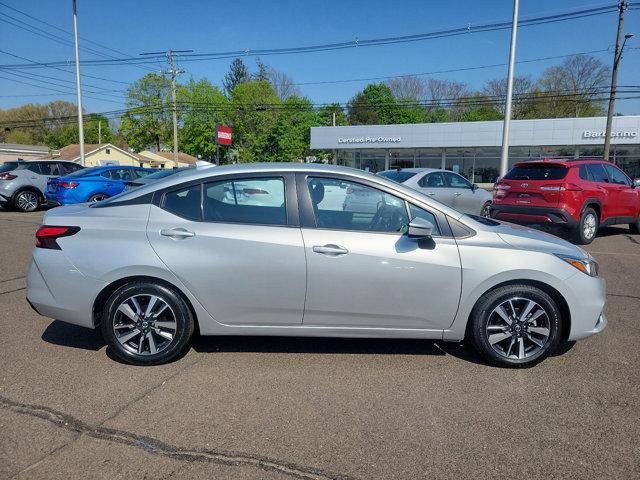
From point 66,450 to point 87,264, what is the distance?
143cm

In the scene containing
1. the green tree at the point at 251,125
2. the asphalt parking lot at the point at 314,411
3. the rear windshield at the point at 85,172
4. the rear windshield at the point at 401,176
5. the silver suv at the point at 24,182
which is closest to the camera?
the asphalt parking lot at the point at 314,411

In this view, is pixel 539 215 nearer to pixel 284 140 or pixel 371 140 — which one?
pixel 371 140

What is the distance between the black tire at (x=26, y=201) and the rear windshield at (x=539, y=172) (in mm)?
14074

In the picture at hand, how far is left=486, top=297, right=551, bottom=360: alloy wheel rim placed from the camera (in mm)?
3619

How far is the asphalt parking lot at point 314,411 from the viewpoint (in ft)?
8.22

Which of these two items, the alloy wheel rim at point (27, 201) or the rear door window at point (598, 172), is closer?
the rear door window at point (598, 172)

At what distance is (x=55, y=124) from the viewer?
84.4 meters

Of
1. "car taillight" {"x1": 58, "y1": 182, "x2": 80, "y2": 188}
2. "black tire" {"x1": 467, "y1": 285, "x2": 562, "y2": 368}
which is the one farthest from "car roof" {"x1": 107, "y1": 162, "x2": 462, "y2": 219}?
"car taillight" {"x1": 58, "y1": 182, "x2": 80, "y2": 188}

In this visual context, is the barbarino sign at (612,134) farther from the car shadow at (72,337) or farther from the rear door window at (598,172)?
the car shadow at (72,337)

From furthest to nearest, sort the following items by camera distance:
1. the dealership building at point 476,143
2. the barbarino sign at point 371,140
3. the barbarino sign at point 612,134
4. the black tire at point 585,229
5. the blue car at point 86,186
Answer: the barbarino sign at point 371,140, the dealership building at point 476,143, the barbarino sign at point 612,134, the blue car at point 86,186, the black tire at point 585,229

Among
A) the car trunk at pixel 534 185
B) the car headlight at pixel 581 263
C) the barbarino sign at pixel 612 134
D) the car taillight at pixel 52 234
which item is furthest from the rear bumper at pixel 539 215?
the barbarino sign at pixel 612 134

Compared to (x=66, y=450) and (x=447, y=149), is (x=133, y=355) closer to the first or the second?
(x=66, y=450)

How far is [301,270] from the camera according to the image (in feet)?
11.4

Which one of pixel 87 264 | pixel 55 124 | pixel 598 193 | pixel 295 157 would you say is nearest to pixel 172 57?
pixel 295 157
